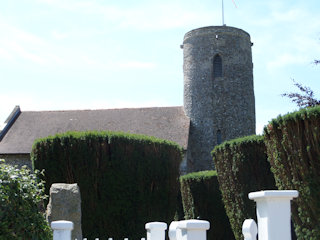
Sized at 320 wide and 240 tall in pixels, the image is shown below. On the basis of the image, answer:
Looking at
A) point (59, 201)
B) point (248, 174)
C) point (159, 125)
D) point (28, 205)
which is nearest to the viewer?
point (28, 205)

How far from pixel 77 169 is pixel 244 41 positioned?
69.3 ft

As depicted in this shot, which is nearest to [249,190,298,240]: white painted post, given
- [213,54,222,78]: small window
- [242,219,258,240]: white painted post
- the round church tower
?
[242,219,258,240]: white painted post

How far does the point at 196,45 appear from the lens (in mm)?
31016

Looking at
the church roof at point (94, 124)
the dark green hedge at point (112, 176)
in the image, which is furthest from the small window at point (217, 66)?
the dark green hedge at point (112, 176)

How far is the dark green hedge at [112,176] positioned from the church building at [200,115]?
14.7 metres

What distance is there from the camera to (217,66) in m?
30.5

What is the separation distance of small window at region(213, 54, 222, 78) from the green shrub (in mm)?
25116

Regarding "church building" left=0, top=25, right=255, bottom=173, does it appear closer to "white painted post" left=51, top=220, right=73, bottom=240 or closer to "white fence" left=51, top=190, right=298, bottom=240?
"white painted post" left=51, top=220, right=73, bottom=240

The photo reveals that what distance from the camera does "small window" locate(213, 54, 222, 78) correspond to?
3038 centimetres

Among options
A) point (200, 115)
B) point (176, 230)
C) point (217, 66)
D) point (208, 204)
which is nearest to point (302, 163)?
point (176, 230)

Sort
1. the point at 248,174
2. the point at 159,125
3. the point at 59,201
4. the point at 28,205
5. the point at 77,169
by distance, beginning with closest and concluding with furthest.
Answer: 1. the point at 28,205
2. the point at 59,201
3. the point at 248,174
4. the point at 77,169
5. the point at 159,125

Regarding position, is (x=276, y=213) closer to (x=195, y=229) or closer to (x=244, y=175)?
(x=195, y=229)

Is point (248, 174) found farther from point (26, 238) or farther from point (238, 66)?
point (238, 66)

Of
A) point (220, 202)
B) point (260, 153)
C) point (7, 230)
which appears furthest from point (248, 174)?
point (7, 230)
